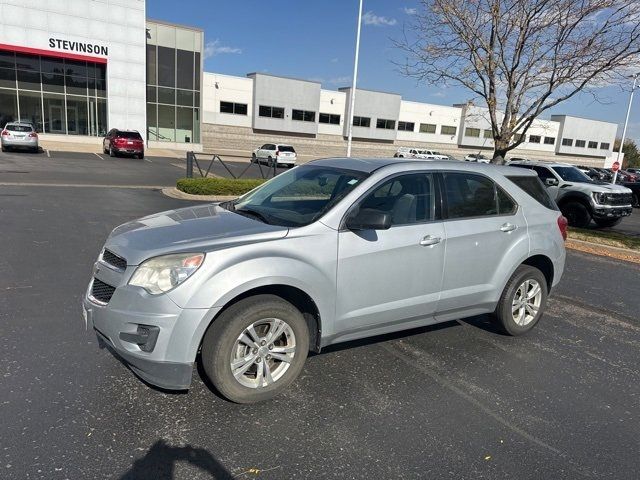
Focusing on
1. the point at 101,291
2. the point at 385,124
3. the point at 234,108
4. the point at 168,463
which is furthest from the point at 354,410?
the point at 385,124

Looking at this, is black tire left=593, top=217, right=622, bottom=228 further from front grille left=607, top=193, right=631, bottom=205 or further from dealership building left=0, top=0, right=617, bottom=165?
dealership building left=0, top=0, right=617, bottom=165

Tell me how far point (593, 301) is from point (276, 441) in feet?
16.9

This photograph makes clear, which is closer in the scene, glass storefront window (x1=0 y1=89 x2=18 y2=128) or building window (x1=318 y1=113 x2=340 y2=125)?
glass storefront window (x1=0 y1=89 x2=18 y2=128)

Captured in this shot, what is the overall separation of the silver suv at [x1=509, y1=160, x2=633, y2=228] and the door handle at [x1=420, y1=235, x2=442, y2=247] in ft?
33.1

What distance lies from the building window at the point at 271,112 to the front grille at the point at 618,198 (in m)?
39.2

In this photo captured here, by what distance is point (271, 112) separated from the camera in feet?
A: 160

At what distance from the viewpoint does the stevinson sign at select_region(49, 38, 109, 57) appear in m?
32.6

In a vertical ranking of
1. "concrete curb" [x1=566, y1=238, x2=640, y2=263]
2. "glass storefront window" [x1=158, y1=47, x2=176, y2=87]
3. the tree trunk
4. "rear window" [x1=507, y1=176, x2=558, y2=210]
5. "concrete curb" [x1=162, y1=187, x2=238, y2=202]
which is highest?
"glass storefront window" [x1=158, y1=47, x2=176, y2=87]

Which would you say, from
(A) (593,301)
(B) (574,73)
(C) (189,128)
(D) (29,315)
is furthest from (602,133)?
(D) (29,315)

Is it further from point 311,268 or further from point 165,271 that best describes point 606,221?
point 165,271

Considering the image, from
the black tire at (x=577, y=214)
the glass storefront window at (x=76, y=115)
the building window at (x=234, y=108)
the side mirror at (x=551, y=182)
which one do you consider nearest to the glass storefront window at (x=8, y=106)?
the glass storefront window at (x=76, y=115)

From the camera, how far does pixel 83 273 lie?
6.06 m

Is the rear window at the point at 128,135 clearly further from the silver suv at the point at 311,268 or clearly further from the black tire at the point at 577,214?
the silver suv at the point at 311,268

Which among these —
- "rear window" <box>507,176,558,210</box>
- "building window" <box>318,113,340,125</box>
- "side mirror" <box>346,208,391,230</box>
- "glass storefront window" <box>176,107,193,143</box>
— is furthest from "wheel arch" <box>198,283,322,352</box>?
"building window" <box>318,113,340,125</box>
